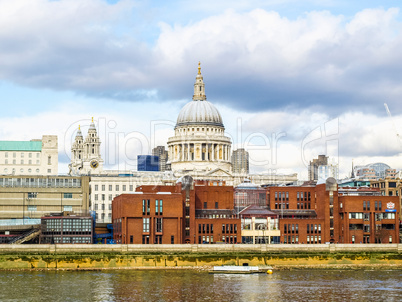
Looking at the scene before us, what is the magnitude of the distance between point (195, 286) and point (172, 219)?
1325 inches

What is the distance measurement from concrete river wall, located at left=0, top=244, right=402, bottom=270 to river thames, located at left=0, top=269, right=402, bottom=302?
424 centimetres

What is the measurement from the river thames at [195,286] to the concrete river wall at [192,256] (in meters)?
4.24

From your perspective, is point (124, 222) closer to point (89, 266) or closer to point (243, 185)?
point (89, 266)

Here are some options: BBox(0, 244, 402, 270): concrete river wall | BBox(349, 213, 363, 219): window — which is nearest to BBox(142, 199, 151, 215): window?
BBox(0, 244, 402, 270): concrete river wall

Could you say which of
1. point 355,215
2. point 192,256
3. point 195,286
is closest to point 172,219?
point 192,256

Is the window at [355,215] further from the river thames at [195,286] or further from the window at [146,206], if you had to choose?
the window at [146,206]

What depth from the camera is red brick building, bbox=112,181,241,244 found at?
133250mm

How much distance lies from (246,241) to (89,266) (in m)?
27.2

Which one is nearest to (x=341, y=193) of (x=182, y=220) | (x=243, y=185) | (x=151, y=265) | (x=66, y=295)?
(x=243, y=185)

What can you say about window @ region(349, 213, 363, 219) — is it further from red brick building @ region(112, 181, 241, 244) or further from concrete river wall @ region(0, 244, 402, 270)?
red brick building @ region(112, 181, 241, 244)

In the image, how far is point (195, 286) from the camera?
101312 mm

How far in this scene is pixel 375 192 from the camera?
157m

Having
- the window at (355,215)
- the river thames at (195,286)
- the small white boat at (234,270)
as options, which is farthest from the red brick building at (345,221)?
the small white boat at (234,270)

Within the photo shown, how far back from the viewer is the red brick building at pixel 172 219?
437 feet
